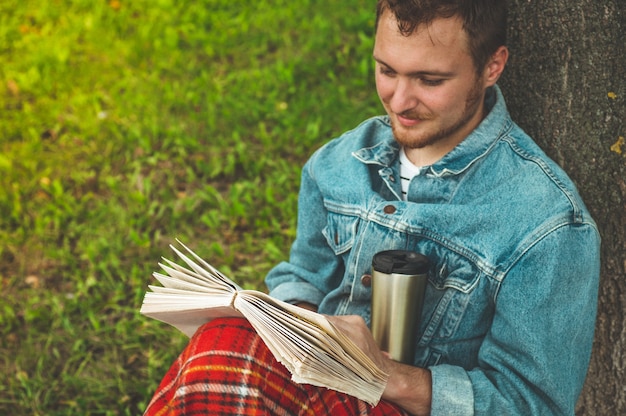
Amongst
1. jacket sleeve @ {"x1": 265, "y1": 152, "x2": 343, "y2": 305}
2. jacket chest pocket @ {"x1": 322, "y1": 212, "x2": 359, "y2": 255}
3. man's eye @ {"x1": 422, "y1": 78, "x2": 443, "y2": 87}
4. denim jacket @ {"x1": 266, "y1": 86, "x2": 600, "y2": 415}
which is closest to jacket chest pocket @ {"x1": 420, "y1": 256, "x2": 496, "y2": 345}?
denim jacket @ {"x1": 266, "y1": 86, "x2": 600, "y2": 415}

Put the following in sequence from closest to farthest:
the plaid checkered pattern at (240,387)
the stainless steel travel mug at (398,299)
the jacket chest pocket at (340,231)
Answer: the plaid checkered pattern at (240,387) → the stainless steel travel mug at (398,299) → the jacket chest pocket at (340,231)

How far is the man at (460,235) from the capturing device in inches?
71.8

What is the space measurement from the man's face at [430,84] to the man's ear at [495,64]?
3 cm

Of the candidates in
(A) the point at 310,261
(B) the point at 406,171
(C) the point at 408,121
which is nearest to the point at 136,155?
(A) the point at 310,261

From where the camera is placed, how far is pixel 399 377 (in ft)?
6.25

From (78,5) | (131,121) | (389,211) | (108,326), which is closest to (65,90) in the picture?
(131,121)

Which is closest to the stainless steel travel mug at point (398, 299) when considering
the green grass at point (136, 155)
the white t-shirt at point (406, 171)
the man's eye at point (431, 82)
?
the white t-shirt at point (406, 171)

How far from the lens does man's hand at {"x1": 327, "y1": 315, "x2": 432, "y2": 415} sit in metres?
1.83

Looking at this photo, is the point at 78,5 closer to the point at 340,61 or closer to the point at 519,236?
the point at 340,61

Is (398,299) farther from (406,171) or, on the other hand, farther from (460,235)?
(406,171)

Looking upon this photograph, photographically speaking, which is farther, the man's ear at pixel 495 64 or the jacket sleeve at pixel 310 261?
the jacket sleeve at pixel 310 261

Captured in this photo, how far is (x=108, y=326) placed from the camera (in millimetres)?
3365

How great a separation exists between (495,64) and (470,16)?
205mm

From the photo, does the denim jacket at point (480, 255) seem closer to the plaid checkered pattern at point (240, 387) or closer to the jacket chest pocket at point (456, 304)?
the jacket chest pocket at point (456, 304)
